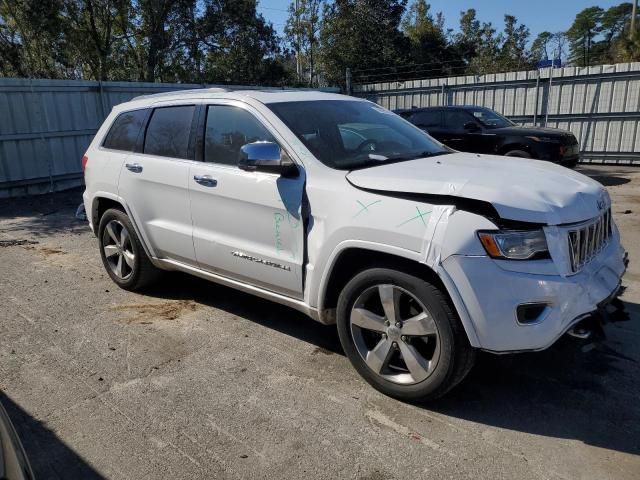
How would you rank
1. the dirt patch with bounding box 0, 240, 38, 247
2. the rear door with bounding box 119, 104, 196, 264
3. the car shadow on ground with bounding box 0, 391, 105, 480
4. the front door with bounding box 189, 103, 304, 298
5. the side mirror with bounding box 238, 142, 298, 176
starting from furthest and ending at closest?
the dirt patch with bounding box 0, 240, 38, 247
the rear door with bounding box 119, 104, 196, 264
the front door with bounding box 189, 103, 304, 298
the side mirror with bounding box 238, 142, 298, 176
the car shadow on ground with bounding box 0, 391, 105, 480

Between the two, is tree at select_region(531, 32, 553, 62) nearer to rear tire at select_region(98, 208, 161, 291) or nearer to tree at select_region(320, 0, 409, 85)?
tree at select_region(320, 0, 409, 85)

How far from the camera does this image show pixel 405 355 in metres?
3.04

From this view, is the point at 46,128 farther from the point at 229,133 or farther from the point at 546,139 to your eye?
the point at 546,139

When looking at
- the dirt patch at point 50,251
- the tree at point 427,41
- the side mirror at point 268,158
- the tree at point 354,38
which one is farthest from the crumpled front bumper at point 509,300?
the tree at point 427,41

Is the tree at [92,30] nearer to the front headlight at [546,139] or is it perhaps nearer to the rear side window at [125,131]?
the front headlight at [546,139]

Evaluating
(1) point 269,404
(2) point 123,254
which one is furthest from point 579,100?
(1) point 269,404

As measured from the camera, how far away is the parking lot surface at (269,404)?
8.63ft

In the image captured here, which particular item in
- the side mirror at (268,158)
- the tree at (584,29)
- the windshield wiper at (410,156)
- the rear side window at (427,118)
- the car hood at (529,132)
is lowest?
the car hood at (529,132)

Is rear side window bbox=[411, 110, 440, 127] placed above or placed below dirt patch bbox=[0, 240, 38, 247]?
above

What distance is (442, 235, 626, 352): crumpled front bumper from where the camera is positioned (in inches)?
103

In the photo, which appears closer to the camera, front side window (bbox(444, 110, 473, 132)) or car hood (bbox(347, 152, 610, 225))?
car hood (bbox(347, 152, 610, 225))

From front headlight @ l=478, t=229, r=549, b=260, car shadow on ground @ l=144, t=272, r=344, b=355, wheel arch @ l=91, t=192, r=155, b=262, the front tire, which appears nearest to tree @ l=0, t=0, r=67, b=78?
wheel arch @ l=91, t=192, r=155, b=262

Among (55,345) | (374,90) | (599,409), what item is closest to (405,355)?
(599,409)

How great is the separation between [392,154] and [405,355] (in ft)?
4.80
